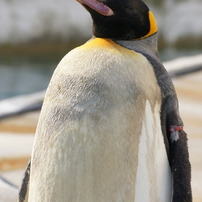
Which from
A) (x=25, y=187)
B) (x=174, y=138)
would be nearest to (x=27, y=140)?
(x=25, y=187)

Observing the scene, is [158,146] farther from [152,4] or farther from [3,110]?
[152,4]

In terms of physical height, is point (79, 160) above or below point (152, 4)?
below

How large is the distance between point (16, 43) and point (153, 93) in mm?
5723

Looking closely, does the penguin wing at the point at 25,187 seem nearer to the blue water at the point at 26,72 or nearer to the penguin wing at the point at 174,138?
the penguin wing at the point at 174,138

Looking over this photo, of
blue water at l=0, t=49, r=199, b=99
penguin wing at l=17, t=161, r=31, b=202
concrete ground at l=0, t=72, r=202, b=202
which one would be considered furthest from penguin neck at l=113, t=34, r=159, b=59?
blue water at l=0, t=49, r=199, b=99

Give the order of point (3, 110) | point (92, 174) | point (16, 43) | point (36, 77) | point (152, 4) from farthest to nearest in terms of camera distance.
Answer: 1. point (152, 4)
2. point (16, 43)
3. point (36, 77)
4. point (3, 110)
5. point (92, 174)

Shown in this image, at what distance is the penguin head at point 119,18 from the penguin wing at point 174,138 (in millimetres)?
50

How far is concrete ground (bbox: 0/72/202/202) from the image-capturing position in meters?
1.95

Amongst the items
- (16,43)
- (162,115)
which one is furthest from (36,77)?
(162,115)

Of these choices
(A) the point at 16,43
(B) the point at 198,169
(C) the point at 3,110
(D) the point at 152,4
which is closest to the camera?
(B) the point at 198,169

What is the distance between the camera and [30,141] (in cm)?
231

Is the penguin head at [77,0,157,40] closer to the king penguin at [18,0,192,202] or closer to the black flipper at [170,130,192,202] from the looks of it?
the king penguin at [18,0,192,202]

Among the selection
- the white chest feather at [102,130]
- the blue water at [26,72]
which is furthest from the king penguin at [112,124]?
the blue water at [26,72]

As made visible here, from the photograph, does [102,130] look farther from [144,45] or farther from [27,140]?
[27,140]
